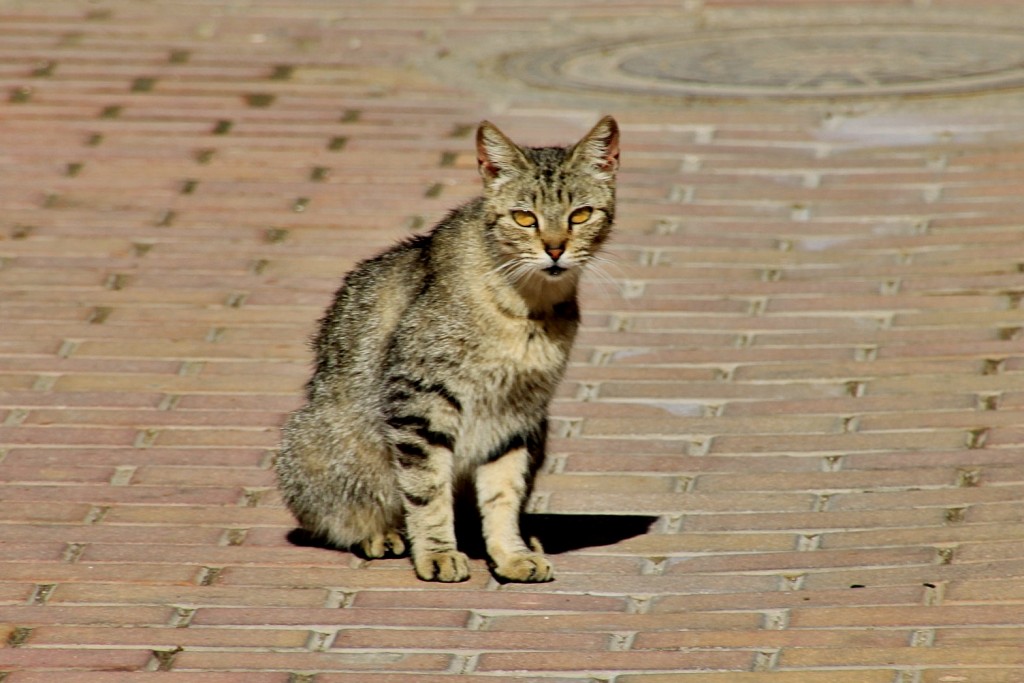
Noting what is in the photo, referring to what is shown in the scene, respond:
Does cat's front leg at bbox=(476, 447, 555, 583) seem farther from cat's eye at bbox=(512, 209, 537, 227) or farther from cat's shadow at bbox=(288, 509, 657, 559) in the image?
cat's eye at bbox=(512, 209, 537, 227)

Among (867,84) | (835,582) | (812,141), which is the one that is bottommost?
(835,582)

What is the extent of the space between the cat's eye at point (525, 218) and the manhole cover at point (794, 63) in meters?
3.34

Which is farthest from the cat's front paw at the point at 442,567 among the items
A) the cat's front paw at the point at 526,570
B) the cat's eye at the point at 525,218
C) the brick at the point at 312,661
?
the cat's eye at the point at 525,218

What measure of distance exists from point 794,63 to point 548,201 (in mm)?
3886

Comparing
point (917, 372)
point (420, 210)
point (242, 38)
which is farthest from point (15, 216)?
point (917, 372)

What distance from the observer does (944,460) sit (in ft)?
17.3

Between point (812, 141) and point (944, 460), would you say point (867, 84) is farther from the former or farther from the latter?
point (944, 460)

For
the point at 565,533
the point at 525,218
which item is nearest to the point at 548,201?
the point at 525,218

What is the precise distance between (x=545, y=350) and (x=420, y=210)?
7.10 feet

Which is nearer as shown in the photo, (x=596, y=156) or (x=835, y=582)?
(x=835, y=582)

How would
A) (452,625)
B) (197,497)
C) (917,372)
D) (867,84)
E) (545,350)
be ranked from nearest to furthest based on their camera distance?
(452,625) → (545,350) → (197,497) → (917,372) → (867,84)

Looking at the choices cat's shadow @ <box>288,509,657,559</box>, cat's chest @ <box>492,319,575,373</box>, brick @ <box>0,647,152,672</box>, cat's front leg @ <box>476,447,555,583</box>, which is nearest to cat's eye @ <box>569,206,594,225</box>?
cat's chest @ <box>492,319,575,373</box>

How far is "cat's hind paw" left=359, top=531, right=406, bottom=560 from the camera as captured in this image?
4973mm

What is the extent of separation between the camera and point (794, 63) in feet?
27.5
